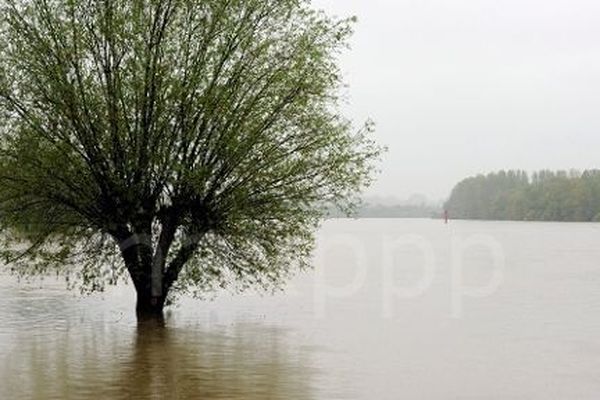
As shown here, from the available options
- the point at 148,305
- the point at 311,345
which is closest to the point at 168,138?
the point at 148,305

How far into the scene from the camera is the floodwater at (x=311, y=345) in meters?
19.2

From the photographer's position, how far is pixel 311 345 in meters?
25.7

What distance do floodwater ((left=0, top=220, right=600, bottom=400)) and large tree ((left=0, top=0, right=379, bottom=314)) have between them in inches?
112

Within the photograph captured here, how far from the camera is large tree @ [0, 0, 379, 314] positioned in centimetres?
2519

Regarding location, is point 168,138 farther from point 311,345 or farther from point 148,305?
point 311,345

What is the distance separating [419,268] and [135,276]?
4007 centimetres

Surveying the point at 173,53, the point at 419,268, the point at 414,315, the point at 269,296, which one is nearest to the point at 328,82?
the point at 173,53

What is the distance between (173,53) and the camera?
26.0 m

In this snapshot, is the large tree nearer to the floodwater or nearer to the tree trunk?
the tree trunk

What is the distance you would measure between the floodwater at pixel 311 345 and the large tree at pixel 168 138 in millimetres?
2852

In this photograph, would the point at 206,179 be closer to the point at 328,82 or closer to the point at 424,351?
the point at 328,82

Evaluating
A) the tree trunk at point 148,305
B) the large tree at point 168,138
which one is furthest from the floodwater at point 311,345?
the large tree at point 168,138

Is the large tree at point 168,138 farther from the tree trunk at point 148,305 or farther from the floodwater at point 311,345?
the floodwater at point 311,345

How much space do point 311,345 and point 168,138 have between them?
810 centimetres
